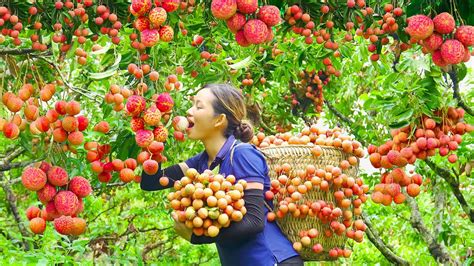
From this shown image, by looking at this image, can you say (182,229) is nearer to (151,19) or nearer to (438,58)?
(151,19)

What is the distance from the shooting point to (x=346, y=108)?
514cm

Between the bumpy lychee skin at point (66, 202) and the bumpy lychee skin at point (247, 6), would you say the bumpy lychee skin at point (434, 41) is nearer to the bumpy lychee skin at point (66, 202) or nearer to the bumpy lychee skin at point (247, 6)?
the bumpy lychee skin at point (247, 6)

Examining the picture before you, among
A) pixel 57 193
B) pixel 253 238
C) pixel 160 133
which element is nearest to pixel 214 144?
pixel 253 238

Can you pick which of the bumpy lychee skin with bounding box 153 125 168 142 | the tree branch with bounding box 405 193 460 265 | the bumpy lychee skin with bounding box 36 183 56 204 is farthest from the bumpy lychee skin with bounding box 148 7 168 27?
the tree branch with bounding box 405 193 460 265

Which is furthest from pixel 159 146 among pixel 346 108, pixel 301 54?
pixel 346 108

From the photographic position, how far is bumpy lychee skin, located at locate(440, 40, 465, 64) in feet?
5.75

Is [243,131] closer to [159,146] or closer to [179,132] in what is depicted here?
[179,132]

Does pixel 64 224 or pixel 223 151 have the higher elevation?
pixel 64 224

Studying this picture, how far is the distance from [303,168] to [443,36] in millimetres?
949

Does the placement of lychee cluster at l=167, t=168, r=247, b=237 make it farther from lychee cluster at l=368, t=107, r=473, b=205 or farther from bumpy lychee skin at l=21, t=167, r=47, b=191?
lychee cluster at l=368, t=107, r=473, b=205

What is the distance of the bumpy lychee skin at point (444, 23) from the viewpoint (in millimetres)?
1775

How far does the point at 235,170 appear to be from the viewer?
247cm

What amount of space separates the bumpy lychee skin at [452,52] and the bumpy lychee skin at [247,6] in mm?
496

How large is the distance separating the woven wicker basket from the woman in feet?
0.15
